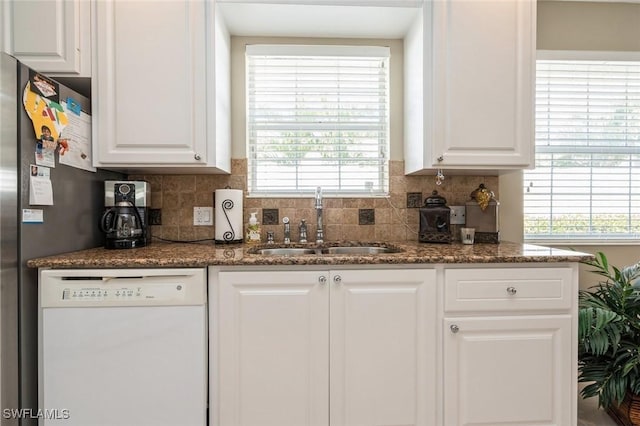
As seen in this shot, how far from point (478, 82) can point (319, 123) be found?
0.91 meters

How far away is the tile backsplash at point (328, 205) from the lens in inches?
78.3

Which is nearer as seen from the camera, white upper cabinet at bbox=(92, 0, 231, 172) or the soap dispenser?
white upper cabinet at bbox=(92, 0, 231, 172)

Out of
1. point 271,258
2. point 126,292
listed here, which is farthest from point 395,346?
point 126,292

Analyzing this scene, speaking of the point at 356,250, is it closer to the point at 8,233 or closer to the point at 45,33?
the point at 8,233

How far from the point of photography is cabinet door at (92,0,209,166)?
5.13 ft

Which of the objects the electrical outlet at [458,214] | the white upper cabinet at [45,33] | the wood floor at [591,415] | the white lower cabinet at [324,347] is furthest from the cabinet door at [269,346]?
the wood floor at [591,415]

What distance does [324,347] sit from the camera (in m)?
1.39

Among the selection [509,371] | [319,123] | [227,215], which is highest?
[319,123]

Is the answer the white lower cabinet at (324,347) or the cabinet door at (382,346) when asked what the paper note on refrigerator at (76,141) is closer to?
the white lower cabinet at (324,347)

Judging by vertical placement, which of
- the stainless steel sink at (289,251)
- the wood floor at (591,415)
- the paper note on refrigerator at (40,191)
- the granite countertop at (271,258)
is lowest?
the wood floor at (591,415)

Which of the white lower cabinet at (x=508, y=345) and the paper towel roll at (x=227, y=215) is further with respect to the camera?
the paper towel roll at (x=227, y=215)

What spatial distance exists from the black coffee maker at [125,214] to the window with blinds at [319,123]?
606 mm

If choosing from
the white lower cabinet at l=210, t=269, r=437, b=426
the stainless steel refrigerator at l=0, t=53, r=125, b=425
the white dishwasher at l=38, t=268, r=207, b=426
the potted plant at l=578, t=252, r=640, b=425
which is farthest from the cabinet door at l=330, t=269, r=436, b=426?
the stainless steel refrigerator at l=0, t=53, r=125, b=425

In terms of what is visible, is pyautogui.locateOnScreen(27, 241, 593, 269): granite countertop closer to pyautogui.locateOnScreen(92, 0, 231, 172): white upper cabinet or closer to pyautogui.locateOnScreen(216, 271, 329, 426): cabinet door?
pyautogui.locateOnScreen(216, 271, 329, 426): cabinet door
